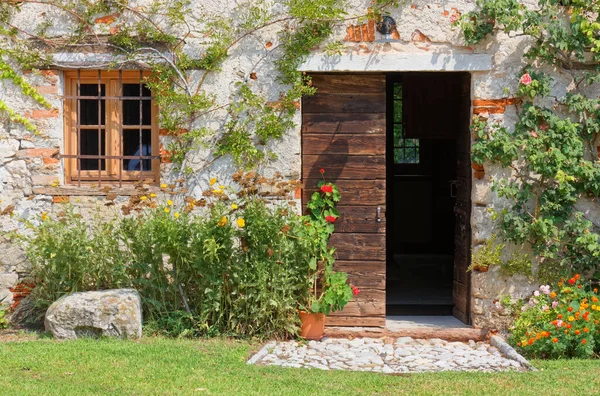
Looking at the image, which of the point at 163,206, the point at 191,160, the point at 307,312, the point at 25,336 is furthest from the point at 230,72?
the point at 25,336

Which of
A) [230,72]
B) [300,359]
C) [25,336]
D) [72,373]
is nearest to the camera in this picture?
[72,373]

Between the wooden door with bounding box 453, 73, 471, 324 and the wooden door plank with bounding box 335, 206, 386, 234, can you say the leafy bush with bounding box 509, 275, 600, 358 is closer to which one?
the wooden door with bounding box 453, 73, 471, 324

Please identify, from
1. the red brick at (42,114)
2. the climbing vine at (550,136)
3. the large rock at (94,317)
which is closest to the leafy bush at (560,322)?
the climbing vine at (550,136)

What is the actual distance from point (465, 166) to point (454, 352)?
190 cm

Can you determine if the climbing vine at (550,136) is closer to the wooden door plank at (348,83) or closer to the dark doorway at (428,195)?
the dark doorway at (428,195)

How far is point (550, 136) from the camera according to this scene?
753cm

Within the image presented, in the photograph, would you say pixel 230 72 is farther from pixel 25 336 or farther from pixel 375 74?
pixel 25 336

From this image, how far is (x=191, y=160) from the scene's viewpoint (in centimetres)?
788

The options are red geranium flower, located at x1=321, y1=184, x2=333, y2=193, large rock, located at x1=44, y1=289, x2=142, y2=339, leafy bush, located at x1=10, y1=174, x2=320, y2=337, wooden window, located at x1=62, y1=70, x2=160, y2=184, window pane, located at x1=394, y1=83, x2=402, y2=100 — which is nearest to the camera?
large rock, located at x1=44, y1=289, x2=142, y2=339

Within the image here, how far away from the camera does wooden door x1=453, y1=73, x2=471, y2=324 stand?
7.98 meters

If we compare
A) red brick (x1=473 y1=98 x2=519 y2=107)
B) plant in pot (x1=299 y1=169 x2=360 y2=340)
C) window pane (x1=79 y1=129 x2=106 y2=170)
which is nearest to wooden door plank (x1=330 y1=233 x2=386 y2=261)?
plant in pot (x1=299 y1=169 x2=360 y2=340)

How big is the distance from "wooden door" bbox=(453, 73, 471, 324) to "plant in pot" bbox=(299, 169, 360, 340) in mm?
1134

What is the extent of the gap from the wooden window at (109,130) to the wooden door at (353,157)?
1.58m

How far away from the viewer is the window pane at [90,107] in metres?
8.18
